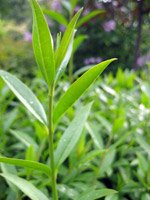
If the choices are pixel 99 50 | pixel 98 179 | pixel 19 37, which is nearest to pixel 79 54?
A: pixel 99 50

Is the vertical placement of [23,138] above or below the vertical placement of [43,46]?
below

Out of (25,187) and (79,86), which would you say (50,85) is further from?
(25,187)

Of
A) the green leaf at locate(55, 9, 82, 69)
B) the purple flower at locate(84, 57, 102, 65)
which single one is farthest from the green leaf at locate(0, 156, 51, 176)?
the purple flower at locate(84, 57, 102, 65)

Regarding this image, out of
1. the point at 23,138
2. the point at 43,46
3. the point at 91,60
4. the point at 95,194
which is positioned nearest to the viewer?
the point at 43,46

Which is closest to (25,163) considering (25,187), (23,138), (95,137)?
(25,187)

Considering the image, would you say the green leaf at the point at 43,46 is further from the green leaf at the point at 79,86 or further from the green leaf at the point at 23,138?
the green leaf at the point at 23,138

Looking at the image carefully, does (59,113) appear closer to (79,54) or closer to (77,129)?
(77,129)
